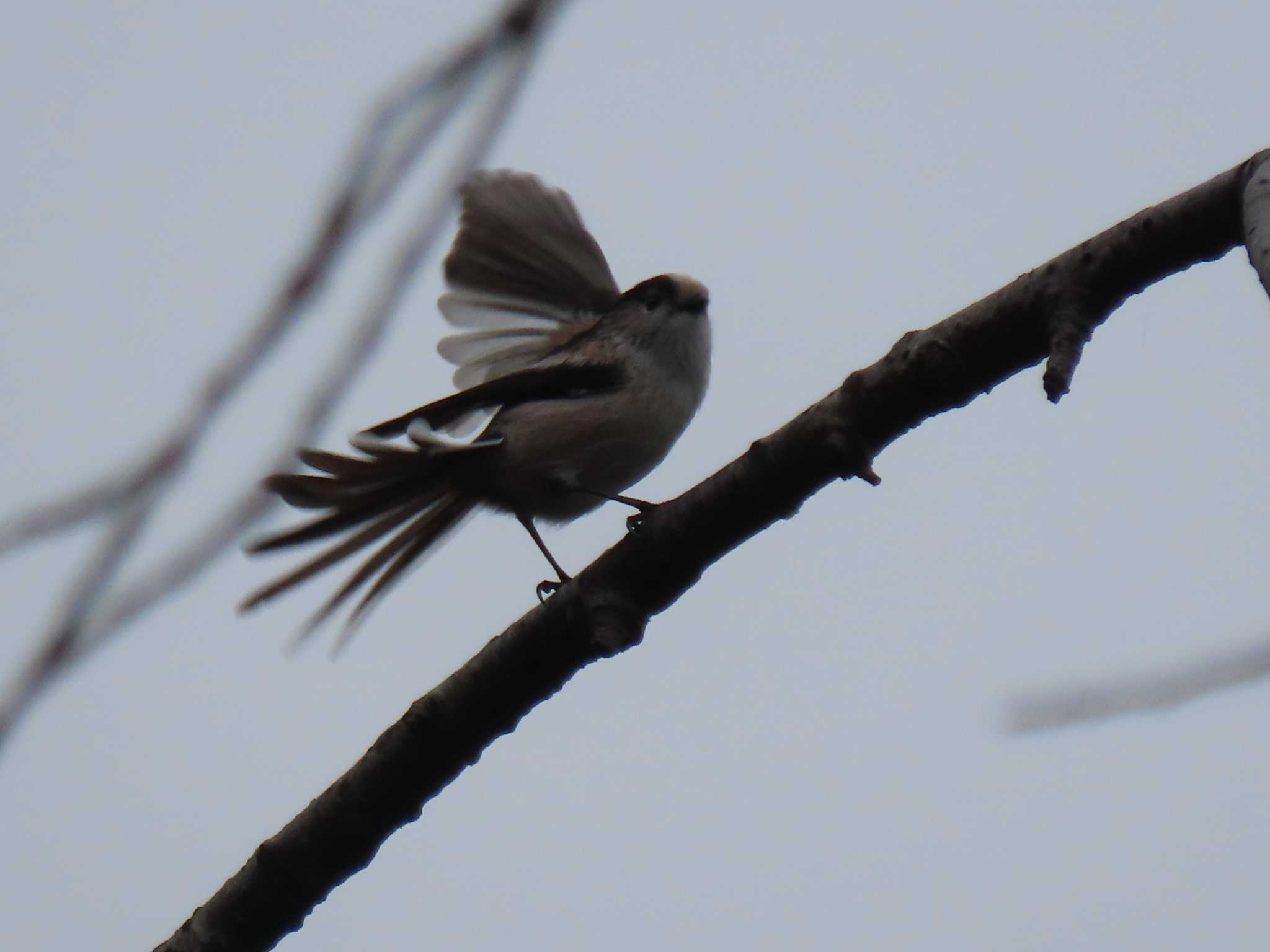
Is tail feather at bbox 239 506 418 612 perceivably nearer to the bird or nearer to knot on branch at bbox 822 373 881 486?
the bird

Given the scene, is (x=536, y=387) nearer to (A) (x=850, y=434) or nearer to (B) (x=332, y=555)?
(B) (x=332, y=555)

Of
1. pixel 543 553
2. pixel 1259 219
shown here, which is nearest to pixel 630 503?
pixel 543 553

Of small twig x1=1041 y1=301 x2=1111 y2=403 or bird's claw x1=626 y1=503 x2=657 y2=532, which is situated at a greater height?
bird's claw x1=626 y1=503 x2=657 y2=532

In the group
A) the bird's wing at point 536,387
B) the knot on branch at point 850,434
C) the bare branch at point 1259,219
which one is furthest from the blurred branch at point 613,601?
the bird's wing at point 536,387

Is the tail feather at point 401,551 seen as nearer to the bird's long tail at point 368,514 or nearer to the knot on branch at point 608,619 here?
the bird's long tail at point 368,514

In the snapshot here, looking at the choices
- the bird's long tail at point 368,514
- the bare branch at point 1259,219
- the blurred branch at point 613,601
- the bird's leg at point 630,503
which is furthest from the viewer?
the bird's long tail at point 368,514

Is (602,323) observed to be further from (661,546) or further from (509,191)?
(661,546)

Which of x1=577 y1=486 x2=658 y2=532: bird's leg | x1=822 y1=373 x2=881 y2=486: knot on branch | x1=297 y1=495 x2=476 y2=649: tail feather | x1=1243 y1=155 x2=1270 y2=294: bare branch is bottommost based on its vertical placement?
x1=1243 y1=155 x2=1270 y2=294: bare branch

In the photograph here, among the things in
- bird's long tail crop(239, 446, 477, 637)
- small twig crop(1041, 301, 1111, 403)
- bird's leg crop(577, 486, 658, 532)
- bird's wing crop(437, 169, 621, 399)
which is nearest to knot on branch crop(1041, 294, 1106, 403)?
small twig crop(1041, 301, 1111, 403)
